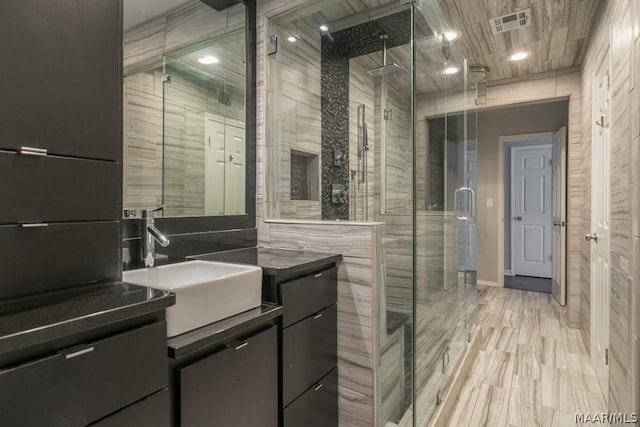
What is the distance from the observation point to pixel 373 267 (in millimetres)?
1593

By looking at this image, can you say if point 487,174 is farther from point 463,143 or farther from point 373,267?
point 373,267

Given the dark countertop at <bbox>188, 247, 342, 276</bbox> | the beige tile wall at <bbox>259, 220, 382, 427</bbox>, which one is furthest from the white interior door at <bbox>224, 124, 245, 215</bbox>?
the beige tile wall at <bbox>259, 220, 382, 427</bbox>

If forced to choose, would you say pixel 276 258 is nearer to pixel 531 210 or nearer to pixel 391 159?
pixel 391 159

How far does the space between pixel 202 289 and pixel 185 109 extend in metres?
1.04

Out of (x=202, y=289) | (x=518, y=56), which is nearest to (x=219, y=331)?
(x=202, y=289)

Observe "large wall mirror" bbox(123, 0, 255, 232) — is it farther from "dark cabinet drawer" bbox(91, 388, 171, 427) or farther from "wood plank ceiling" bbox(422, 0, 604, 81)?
"wood plank ceiling" bbox(422, 0, 604, 81)

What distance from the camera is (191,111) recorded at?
1765mm

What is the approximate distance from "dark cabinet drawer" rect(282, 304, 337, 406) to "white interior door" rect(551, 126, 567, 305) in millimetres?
3546

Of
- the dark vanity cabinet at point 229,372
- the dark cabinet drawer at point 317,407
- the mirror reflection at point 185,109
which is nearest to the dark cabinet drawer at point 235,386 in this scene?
the dark vanity cabinet at point 229,372

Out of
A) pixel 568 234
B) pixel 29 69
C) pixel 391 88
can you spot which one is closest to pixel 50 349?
pixel 29 69

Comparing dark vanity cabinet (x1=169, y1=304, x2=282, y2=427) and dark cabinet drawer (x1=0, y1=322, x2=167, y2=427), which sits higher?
dark cabinet drawer (x1=0, y1=322, x2=167, y2=427)

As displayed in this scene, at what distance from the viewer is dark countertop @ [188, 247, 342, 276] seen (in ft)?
4.50

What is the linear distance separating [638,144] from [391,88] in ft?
5.03

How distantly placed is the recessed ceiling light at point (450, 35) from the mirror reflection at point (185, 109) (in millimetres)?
1432
